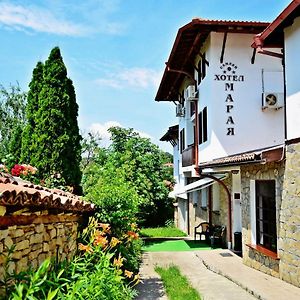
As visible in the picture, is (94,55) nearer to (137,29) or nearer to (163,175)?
(137,29)

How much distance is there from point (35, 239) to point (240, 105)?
42.8 feet

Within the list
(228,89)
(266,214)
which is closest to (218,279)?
→ (266,214)

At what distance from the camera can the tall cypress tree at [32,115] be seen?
584 inches

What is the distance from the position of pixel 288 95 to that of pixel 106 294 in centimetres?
738

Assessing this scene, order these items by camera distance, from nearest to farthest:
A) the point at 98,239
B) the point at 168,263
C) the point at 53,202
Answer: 1. the point at 53,202
2. the point at 98,239
3. the point at 168,263

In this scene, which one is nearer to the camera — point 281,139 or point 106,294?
point 106,294

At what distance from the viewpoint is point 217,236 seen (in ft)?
62.2

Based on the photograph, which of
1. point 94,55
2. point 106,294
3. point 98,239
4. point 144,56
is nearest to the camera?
point 106,294

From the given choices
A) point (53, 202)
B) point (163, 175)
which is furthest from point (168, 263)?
point (163, 175)

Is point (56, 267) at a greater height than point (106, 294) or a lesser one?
greater

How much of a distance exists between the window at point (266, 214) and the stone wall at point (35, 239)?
6.31 metres

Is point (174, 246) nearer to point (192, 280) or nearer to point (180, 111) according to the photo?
point (192, 280)

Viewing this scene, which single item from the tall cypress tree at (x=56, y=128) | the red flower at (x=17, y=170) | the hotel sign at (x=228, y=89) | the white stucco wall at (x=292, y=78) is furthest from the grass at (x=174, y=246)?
the red flower at (x=17, y=170)

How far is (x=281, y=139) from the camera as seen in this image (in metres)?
17.8
